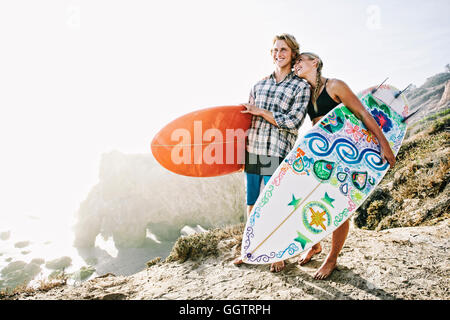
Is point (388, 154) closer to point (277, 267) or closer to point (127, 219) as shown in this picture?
point (277, 267)

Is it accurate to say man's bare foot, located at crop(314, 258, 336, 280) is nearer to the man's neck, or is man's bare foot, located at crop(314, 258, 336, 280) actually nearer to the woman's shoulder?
the woman's shoulder

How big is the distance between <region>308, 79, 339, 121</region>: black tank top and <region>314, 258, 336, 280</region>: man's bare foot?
157 cm

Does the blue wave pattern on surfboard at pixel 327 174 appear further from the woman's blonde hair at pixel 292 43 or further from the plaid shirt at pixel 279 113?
the woman's blonde hair at pixel 292 43

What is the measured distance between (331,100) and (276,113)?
0.61 m

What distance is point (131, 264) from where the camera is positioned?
23.1m

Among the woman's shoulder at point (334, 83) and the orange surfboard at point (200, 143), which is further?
the orange surfboard at point (200, 143)

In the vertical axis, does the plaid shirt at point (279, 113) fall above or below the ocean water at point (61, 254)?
above

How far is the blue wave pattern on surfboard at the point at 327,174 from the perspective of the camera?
2018mm

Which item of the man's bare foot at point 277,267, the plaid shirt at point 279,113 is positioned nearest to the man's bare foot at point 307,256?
the man's bare foot at point 277,267

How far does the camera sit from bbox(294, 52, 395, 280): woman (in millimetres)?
2035

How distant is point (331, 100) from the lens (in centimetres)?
213

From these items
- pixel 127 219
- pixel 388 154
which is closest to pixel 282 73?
pixel 388 154

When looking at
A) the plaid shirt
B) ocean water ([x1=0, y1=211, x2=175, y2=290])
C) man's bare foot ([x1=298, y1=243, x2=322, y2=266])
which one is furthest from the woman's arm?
ocean water ([x1=0, y1=211, x2=175, y2=290])

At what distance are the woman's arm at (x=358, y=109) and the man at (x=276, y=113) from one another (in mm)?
290
